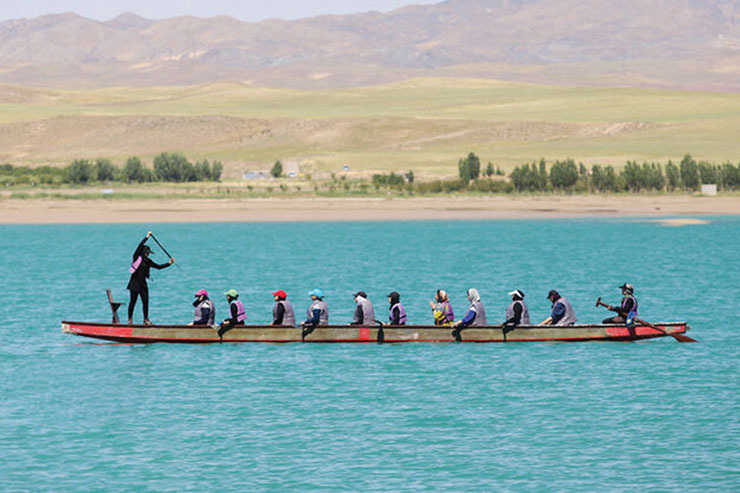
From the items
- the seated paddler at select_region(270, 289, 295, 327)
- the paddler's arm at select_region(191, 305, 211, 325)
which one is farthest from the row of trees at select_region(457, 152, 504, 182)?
the paddler's arm at select_region(191, 305, 211, 325)

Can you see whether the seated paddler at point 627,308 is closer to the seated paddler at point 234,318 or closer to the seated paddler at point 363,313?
the seated paddler at point 363,313

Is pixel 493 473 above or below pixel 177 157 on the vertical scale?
below

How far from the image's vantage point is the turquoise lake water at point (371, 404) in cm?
2320

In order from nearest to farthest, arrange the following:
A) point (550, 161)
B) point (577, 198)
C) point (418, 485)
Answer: point (418, 485) → point (577, 198) → point (550, 161)

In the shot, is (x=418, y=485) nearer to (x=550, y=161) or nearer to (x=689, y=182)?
(x=689, y=182)

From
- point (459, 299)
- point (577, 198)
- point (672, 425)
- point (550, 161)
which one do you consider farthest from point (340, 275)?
point (550, 161)

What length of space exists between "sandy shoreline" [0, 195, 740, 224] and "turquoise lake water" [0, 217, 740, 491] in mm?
36948

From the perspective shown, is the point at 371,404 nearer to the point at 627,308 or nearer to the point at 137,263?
the point at 627,308

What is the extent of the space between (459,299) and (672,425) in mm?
23940

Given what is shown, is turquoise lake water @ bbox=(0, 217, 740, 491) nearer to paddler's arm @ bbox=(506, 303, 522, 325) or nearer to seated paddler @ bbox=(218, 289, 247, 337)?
seated paddler @ bbox=(218, 289, 247, 337)

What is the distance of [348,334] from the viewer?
35281mm

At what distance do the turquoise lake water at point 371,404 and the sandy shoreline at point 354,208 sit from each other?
36.9 meters

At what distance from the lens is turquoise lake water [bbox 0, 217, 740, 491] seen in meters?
23.2

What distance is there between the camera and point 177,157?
126 meters
